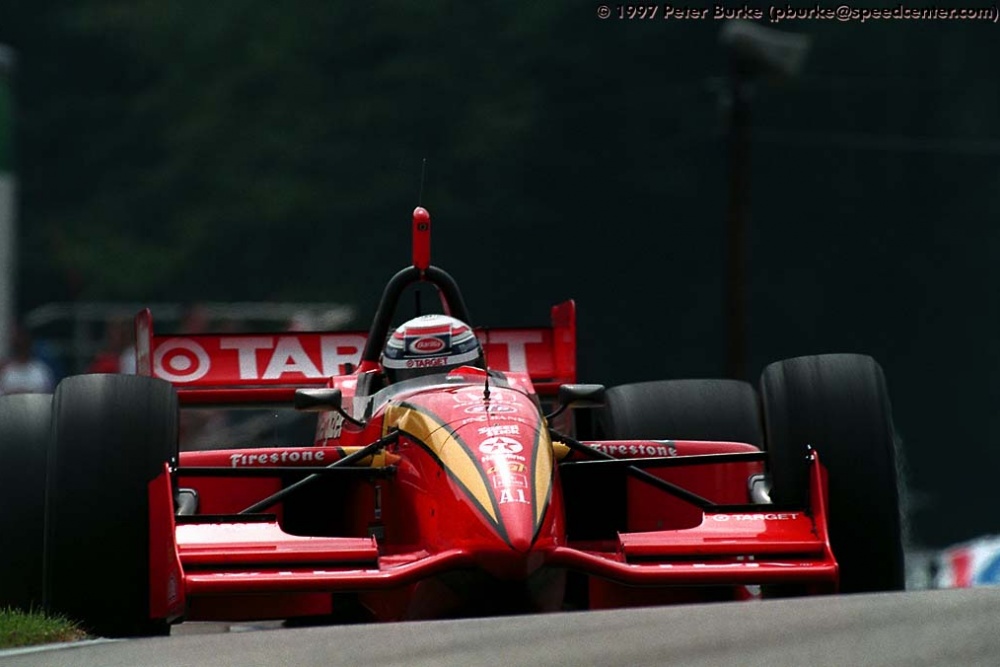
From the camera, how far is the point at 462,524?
575 cm

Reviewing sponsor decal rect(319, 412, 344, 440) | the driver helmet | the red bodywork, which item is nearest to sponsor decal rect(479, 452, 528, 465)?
the red bodywork

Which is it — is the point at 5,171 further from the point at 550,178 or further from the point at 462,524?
the point at 550,178

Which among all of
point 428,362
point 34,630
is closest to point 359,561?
point 34,630

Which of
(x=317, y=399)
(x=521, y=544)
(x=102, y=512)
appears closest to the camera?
(x=521, y=544)

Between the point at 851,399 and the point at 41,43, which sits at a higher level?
the point at 41,43

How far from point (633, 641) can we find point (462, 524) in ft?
4.90

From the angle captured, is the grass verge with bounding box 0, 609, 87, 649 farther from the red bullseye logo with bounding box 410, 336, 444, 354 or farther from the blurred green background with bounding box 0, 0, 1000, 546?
the blurred green background with bounding box 0, 0, 1000, 546

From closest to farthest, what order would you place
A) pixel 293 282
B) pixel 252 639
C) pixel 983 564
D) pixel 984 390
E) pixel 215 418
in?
pixel 252 639, pixel 983 564, pixel 215 418, pixel 293 282, pixel 984 390

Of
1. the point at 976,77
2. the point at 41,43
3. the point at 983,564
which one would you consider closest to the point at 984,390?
the point at 976,77

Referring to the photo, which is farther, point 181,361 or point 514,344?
point 514,344

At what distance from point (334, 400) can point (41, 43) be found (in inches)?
1309

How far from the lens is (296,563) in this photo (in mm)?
5758

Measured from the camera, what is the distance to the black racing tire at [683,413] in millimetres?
7945

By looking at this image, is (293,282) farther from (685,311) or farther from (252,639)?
(252,639)
